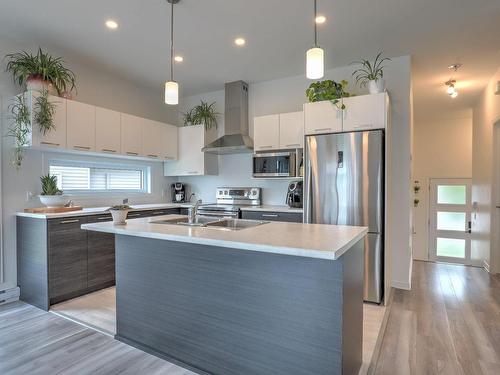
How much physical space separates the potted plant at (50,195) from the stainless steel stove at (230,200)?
1.74 m

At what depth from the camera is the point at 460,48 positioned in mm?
3373

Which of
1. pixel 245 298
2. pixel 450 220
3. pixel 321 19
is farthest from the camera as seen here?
pixel 450 220

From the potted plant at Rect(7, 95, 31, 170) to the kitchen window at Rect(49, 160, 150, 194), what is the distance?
39 centimetres

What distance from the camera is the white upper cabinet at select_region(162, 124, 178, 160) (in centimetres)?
475

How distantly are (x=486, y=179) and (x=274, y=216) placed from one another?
11.1 feet

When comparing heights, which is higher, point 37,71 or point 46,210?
point 37,71

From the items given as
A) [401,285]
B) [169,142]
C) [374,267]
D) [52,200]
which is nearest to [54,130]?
[52,200]

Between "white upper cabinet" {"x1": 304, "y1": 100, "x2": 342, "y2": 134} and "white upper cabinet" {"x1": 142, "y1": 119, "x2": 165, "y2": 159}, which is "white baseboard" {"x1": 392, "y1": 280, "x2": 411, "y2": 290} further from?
"white upper cabinet" {"x1": 142, "y1": 119, "x2": 165, "y2": 159}

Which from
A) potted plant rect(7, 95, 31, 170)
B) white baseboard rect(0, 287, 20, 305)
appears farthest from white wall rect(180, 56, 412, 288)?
white baseboard rect(0, 287, 20, 305)

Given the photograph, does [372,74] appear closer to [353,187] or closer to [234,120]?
[353,187]

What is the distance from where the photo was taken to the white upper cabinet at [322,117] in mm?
3389

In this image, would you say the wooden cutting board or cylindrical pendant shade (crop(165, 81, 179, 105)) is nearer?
cylindrical pendant shade (crop(165, 81, 179, 105))

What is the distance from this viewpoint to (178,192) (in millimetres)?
5277

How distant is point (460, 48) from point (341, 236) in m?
3.05
